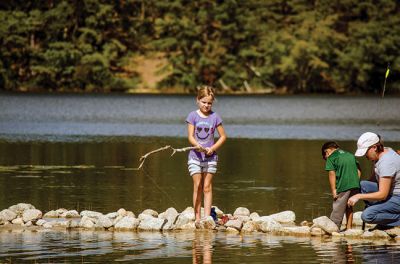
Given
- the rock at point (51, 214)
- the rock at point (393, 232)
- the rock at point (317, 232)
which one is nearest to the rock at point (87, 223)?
the rock at point (51, 214)

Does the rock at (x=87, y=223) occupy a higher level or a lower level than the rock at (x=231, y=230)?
higher

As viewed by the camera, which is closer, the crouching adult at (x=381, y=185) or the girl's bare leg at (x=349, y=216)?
the crouching adult at (x=381, y=185)

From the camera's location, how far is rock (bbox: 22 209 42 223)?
15.7 metres

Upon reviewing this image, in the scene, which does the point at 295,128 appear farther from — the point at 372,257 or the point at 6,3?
the point at 6,3

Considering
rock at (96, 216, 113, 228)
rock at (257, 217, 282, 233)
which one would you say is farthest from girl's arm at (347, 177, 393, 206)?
rock at (96, 216, 113, 228)

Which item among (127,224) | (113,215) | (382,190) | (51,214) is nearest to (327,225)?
(382,190)

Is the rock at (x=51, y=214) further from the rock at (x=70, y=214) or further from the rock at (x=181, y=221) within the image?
the rock at (x=181, y=221)

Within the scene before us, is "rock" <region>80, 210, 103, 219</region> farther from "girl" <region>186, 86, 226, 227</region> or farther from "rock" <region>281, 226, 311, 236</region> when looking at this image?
"rock" <region>281, 226, 311, 236</region>

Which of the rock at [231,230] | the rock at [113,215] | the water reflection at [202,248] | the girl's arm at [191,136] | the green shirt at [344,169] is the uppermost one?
the girl's arm at [191,136]

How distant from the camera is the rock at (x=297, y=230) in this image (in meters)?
14.6

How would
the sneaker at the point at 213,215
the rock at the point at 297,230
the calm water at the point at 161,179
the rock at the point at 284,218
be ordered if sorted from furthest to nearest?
the rock at the point at 284,218, the sneaker at the point at 213,215, the rock at the point at 297,230, the calm water at the point at 161,179

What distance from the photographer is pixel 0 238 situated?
14.3 metres

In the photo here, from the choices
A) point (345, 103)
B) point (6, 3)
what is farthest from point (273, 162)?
point (6, 3)

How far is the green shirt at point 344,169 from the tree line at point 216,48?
87.9 meters
